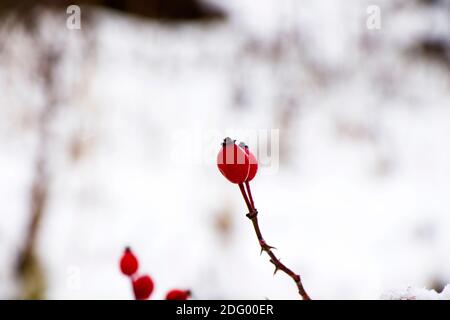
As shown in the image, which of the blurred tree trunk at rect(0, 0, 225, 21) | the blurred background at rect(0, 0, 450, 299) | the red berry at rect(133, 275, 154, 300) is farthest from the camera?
the blurred tree trunk at rect(0, 0, 225, 21)

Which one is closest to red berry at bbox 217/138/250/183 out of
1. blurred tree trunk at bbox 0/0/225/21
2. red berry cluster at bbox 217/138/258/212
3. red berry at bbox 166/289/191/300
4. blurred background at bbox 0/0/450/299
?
red berry cluster at bbox 217/138/258/212

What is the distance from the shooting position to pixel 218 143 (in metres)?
2.47

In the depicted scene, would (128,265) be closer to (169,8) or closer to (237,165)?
(237,165)

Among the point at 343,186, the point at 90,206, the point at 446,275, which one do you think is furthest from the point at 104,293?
the point at 343,186

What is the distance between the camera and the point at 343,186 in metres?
3.08

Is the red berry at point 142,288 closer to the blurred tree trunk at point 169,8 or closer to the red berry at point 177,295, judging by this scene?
the red berry at point 177,295

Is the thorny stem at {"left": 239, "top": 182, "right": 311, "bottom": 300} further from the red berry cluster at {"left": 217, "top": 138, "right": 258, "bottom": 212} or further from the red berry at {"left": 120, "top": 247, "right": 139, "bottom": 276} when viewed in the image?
the red berry at {"left": 120, "top": 247, "right": 139, "bottom": 276}

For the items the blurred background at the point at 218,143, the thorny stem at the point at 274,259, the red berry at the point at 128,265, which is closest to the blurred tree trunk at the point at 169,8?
the blurred background at the point at 218,143

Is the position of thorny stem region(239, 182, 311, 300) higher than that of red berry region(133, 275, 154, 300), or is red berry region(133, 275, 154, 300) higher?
thorny stem region(239, 182, 311, 300)

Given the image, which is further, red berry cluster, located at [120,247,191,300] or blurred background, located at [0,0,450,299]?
blurred background, located at [0,0,450,299]

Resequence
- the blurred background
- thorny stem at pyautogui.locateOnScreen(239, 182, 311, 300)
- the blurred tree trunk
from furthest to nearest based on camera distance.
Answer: the blurred tree trunk, the blurred background, thorny stem at pyautogui.locateOnScreen(239, 182, 311, 300)

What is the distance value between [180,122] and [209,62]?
735 mm

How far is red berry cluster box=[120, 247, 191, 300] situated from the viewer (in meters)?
0.41

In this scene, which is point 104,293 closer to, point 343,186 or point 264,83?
point 343,186
